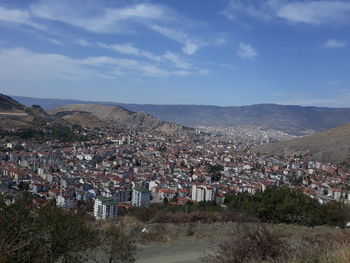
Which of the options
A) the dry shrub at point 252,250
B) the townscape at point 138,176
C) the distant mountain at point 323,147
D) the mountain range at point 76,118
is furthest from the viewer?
the mountain range at point 76,118

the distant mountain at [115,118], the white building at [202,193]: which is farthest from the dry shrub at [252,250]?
the distant mountain at [115,118]

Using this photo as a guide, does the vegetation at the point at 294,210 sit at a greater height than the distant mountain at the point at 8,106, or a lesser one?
lesser

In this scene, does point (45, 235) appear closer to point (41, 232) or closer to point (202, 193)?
point (41, 232)

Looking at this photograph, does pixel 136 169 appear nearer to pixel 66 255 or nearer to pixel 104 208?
pixel 104 208

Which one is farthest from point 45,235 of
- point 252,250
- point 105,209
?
point 105,209

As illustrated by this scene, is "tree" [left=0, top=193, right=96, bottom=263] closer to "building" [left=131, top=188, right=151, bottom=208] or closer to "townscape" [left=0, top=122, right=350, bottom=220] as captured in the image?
"townscape" [left=0, top=122, right=350, bottom=220]

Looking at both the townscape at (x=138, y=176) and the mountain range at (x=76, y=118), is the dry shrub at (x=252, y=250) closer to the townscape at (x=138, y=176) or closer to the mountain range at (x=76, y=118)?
the townscape at (x=138, y=176)

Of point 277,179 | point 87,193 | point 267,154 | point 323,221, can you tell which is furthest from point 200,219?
point 267,154
